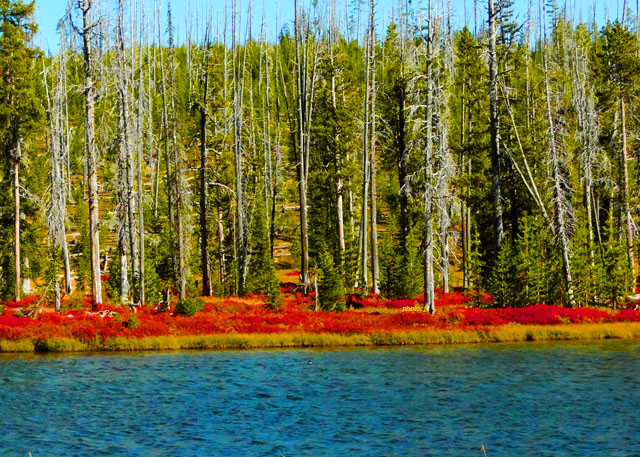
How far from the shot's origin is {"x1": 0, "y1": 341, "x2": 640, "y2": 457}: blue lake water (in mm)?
14984

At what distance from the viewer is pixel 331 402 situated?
62.6 feet

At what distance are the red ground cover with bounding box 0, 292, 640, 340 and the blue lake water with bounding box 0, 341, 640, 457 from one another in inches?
94.8

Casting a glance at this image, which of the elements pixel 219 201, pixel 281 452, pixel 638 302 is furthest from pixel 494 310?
pixel 219 201

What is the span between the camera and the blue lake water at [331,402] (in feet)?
49.2

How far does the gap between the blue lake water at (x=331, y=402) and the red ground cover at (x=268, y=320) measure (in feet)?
7.90

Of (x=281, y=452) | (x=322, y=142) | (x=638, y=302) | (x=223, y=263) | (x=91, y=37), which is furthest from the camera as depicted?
(x=223, y=263)

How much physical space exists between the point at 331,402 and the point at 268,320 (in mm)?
12429

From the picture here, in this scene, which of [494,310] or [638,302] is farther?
[638,302]

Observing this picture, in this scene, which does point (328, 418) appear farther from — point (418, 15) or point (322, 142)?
point (322, 142)

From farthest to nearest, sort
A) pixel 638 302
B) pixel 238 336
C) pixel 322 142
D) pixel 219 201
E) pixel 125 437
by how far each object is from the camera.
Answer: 1. pixel 219 201
2. pixel 322 142
3. pixel 638 302
4. pixel 238 336
5. pixel 125 437

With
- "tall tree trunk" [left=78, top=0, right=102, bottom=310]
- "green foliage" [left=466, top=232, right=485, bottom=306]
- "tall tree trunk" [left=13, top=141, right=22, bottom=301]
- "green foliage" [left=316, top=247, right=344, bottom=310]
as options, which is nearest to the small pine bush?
"tall tree trunk" [left=78, top=0, right=102, bottom=310]

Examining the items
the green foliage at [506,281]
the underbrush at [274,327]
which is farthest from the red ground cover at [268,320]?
the green foliage at [506,281]

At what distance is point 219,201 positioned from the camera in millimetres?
48688

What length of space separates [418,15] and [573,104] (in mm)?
20799
